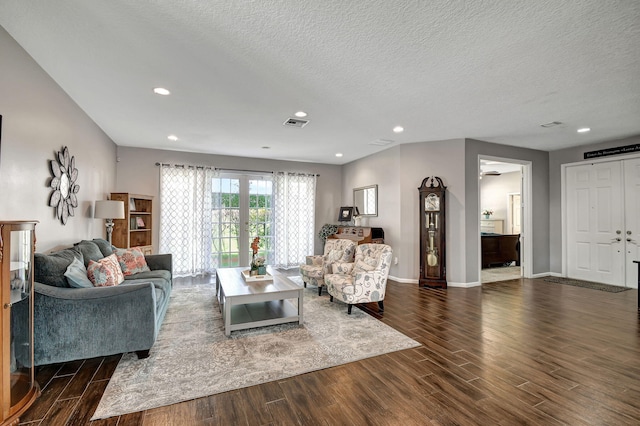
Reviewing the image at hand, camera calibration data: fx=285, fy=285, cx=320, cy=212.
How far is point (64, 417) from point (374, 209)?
17.9ft

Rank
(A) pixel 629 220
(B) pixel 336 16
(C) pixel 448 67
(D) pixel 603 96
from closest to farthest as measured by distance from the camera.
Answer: (B) pixel 336 16
(C) pixel 448 67
(D) pixel 603 96
(A) pixel 629 220

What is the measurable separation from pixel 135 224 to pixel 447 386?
5.54 m

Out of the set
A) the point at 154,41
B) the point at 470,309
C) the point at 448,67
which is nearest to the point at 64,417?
the point at 154,41

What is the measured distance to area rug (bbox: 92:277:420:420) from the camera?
2.05 metres

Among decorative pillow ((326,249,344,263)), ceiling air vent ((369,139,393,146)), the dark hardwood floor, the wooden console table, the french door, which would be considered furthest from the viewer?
the french door

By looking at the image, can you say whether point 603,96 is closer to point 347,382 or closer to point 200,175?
point 347,382

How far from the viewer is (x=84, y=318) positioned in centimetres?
225

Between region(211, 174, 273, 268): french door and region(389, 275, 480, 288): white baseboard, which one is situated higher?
region(211, 174, 273, 268): french door

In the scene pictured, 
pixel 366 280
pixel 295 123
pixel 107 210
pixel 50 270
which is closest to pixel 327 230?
pixel 295 123

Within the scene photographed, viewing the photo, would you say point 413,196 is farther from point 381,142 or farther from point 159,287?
point 159,287

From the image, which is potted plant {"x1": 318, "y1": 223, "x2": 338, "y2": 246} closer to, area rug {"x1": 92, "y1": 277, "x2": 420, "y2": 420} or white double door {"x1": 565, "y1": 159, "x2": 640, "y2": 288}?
area rug {"x1": 92, "y1": 277, "x2": 420, "y2": 420}

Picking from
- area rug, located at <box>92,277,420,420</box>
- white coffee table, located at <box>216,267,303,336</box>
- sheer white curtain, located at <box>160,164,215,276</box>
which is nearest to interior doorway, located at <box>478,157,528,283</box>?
area rug, located at <box>92,277,420,420</box>

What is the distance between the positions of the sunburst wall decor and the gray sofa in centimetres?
91

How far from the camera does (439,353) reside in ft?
8.63
